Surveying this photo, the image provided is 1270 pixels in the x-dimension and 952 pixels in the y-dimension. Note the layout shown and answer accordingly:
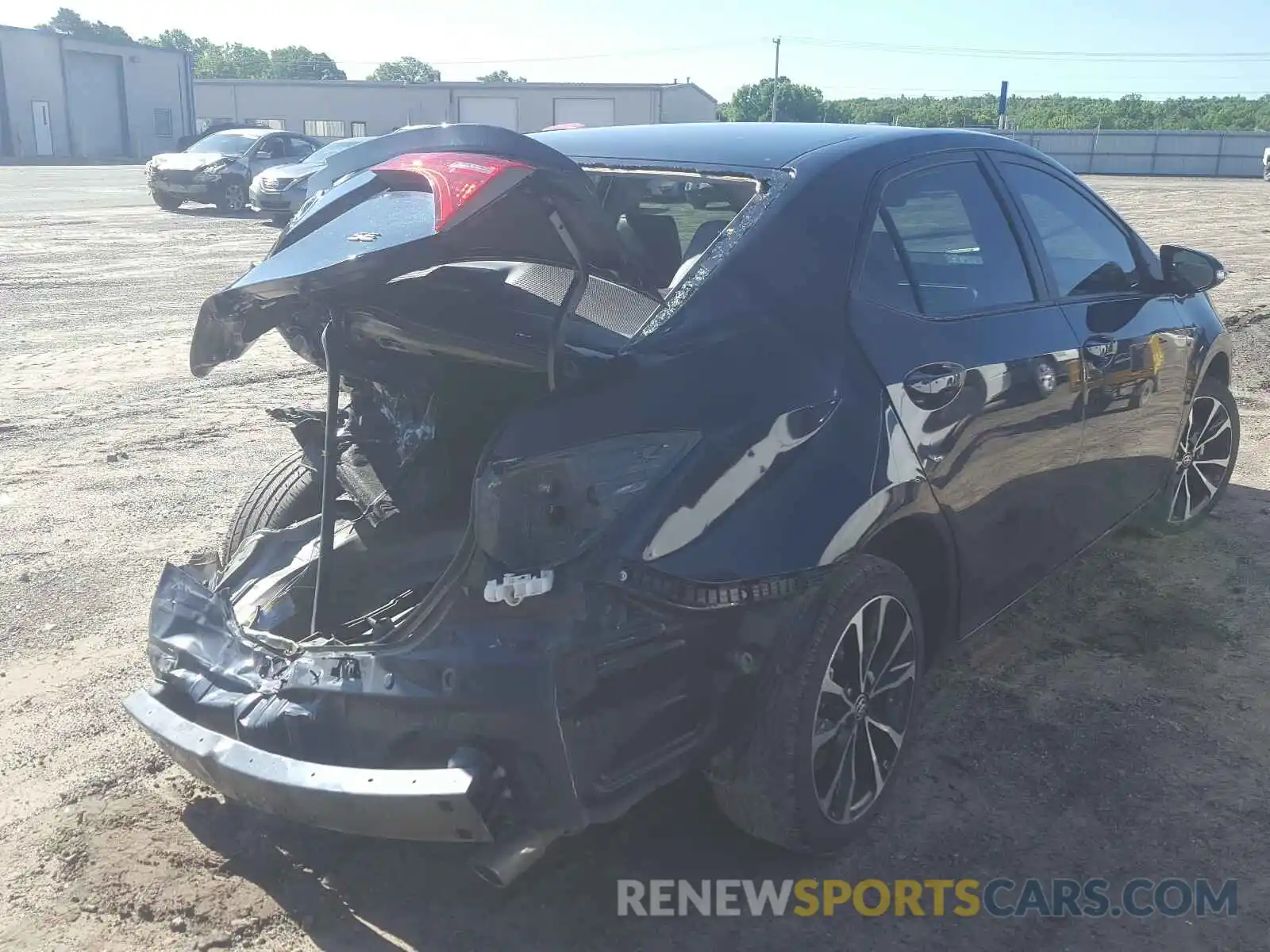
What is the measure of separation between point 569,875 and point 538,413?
1223mm

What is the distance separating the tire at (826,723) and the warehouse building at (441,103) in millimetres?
46009

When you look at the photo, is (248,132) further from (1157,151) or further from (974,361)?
(1157,151)

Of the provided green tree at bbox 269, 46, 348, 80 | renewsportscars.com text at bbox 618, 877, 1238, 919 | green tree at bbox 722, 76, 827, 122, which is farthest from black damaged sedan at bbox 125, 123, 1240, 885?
green tree at bbox 269, 46, 348, 80

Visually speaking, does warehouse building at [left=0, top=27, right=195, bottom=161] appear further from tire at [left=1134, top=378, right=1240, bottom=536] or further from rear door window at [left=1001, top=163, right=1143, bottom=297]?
rear door window at [left=1001, top=163, right=1143, bottom=297]

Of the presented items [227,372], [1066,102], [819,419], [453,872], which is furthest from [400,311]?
[1066,102]

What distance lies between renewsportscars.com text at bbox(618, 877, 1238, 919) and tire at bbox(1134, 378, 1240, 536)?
233 centimetres

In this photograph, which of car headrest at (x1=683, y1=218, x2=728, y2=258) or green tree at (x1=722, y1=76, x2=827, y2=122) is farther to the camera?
green tree at (x1=722, y1=76, x2=827, y2=122)

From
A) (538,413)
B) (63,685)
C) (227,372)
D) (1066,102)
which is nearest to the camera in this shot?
(538,413)

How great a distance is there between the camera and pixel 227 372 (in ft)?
28.1

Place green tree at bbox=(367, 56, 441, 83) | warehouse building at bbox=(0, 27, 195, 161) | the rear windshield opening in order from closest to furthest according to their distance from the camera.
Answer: the rear windshield opening < warehouse building at bbox=(0, 27, 195, 161) < green tree at bbox=(367, 56, 441, 83)

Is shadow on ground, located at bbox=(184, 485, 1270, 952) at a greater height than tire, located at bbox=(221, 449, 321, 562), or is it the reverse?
tire, located at bbox=(221, 449, 321, 562)

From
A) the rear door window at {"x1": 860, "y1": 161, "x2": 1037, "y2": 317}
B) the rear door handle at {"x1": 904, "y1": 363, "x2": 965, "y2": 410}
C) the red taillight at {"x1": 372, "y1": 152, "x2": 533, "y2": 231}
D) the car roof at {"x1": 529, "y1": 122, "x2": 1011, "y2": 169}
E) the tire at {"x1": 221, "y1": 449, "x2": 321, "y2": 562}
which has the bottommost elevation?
the tire at {"x1": 221, "y1": 449, "x2": 321, "y2": 562}

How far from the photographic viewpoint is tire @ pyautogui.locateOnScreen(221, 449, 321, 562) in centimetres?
381

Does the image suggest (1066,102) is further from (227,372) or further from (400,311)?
(400,311)
